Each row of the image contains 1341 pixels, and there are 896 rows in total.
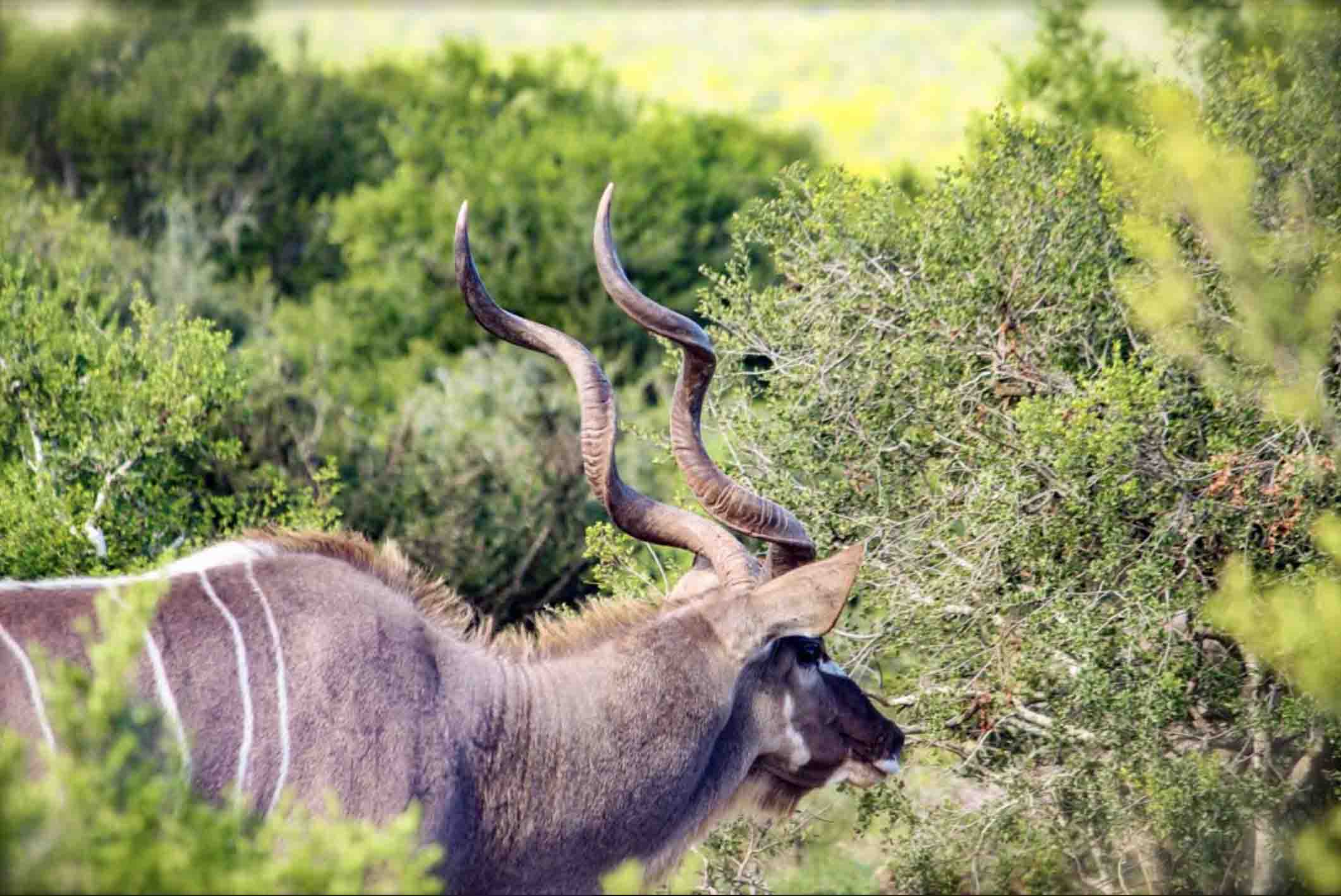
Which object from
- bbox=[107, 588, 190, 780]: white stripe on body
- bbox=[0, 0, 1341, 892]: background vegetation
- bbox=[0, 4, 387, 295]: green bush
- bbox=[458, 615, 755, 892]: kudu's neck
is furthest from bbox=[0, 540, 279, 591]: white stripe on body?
bbox=[0, 4, 387, 295]: green bush

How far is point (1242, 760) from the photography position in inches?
236

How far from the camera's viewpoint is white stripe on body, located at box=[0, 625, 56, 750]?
13.2 feet

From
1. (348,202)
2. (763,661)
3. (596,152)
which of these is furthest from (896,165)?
(763,661)

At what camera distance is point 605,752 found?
455 centimetres

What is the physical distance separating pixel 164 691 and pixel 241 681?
6.7 inches

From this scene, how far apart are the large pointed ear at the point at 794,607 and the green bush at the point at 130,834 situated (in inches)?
59.3

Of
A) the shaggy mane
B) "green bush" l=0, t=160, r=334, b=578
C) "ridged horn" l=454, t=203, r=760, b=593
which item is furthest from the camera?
"green bush" l=0, t=160, r=334, b=578

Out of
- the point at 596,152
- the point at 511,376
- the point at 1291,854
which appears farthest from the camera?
the point at 596,152

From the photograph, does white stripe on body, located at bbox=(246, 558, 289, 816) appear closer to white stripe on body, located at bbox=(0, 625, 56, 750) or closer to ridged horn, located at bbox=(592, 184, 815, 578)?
white stripe on body, located at bbox=(0, 625, 56, 750)

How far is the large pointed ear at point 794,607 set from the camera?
184 inches

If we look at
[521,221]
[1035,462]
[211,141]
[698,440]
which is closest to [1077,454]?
[1035,462]

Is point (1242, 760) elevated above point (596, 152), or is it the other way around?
point (1242, 760)

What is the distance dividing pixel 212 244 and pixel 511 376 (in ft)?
22.1

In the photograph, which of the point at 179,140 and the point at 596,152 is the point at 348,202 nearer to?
the point at 596,152
